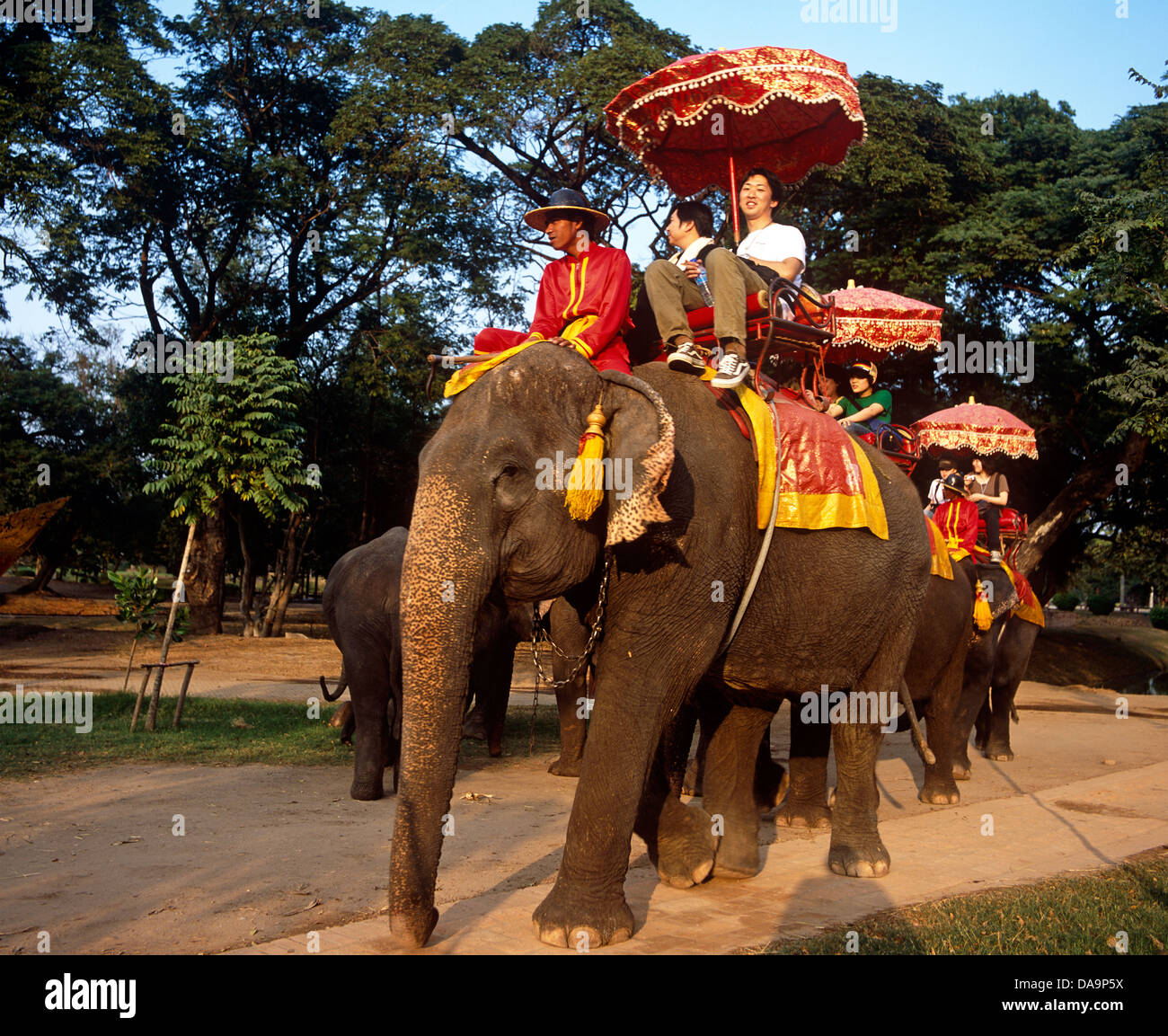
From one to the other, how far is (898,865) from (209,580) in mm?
22256

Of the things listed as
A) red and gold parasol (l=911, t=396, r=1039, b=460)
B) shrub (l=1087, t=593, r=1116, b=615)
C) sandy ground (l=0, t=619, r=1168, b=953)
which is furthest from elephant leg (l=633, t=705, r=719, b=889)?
shrub (l=1087, t=593, r=1116, b=615)

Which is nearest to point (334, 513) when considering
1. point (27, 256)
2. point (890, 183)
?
point (27, 256)

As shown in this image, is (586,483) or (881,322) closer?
(586,483)

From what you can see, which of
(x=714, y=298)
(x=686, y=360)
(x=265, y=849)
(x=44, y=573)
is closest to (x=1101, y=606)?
(x=44, y=573)

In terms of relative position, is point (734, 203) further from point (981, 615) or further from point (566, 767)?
point (566, 767)

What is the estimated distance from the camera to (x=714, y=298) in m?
6.02

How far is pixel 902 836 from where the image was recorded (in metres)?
7.43

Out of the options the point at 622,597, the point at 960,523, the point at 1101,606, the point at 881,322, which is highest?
the point at 881,322

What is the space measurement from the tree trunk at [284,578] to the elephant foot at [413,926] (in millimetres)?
22007

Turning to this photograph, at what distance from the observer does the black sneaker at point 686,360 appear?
556 centimetres

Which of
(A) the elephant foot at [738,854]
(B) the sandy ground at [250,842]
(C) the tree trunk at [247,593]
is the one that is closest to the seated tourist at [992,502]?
(B) the sandy ground at [250,842]

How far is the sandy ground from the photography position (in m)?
5.13

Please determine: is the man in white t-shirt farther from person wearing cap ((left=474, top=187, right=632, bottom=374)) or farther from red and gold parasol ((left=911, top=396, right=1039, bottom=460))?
red and gold parasol ((left=911, top=396, right=1039, bottom=460))
